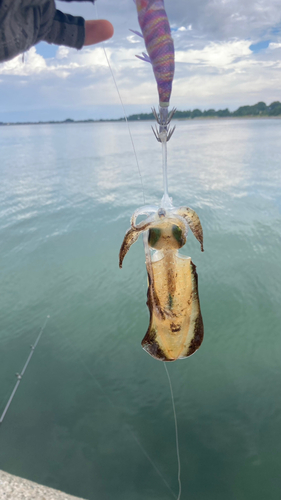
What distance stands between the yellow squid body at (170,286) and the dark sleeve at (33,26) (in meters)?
0.96

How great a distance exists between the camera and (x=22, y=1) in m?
1.22

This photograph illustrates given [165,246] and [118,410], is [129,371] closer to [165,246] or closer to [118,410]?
[118,410]

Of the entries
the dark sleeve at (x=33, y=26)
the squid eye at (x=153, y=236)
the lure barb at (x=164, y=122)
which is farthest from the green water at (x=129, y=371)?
the dark sleeve at (x=33, y=26)

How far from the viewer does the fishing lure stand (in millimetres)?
1219

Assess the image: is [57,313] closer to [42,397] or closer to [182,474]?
[42,397]

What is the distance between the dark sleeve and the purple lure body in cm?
44

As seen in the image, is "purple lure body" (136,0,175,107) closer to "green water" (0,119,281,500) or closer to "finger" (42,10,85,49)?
"finger" (42,10,85,49)

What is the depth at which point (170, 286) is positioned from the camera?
1.47 m

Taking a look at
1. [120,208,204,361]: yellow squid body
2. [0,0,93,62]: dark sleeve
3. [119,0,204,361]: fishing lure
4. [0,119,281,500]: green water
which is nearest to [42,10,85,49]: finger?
[0,0,93,62]: dark sleeve

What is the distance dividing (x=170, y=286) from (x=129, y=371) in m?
3.46

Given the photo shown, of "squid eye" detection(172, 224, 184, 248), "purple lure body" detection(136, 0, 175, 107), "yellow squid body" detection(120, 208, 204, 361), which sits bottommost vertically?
"yellow squid body" detection(120, 208, 204, 361)

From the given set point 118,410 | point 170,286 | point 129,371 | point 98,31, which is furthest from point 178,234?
point 129,371

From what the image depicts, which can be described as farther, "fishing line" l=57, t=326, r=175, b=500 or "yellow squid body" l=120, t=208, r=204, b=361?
"fishing line" l=57, t=326, r=175, b=500

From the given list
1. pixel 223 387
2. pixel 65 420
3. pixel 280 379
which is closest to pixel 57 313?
pixel 65 420
